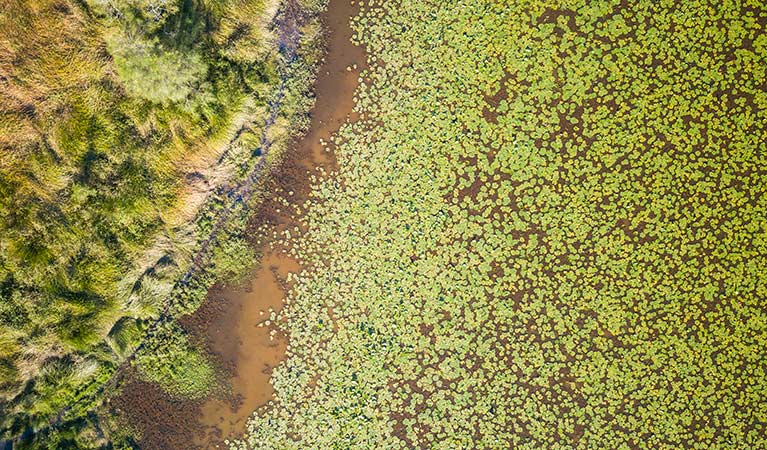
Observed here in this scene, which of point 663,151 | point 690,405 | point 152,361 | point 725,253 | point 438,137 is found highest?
point 663,151

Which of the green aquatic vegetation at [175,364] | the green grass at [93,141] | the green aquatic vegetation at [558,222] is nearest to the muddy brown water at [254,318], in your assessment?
the green aquatic vegetation at [175,364]

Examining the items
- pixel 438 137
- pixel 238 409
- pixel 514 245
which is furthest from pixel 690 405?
pixel 238 409

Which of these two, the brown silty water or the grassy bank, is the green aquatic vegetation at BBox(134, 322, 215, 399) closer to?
the grassy bank

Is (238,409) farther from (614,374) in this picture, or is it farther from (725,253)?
(725,253)

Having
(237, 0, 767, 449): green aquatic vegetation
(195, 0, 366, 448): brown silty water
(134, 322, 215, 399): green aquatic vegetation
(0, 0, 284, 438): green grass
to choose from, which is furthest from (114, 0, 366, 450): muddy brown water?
(0, 0, 284, 438): green grass

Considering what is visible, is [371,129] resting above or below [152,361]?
above

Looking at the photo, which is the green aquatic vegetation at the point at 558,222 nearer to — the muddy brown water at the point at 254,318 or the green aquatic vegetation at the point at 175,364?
the muddy brown water at the point at 254,318

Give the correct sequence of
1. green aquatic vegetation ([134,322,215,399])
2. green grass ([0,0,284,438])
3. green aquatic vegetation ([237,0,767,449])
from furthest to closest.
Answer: green aquatic vegetation ([134,322,215,399])
green aquatic vegetation ([237,0,767,449])
green grass ([0,0,284,438])
